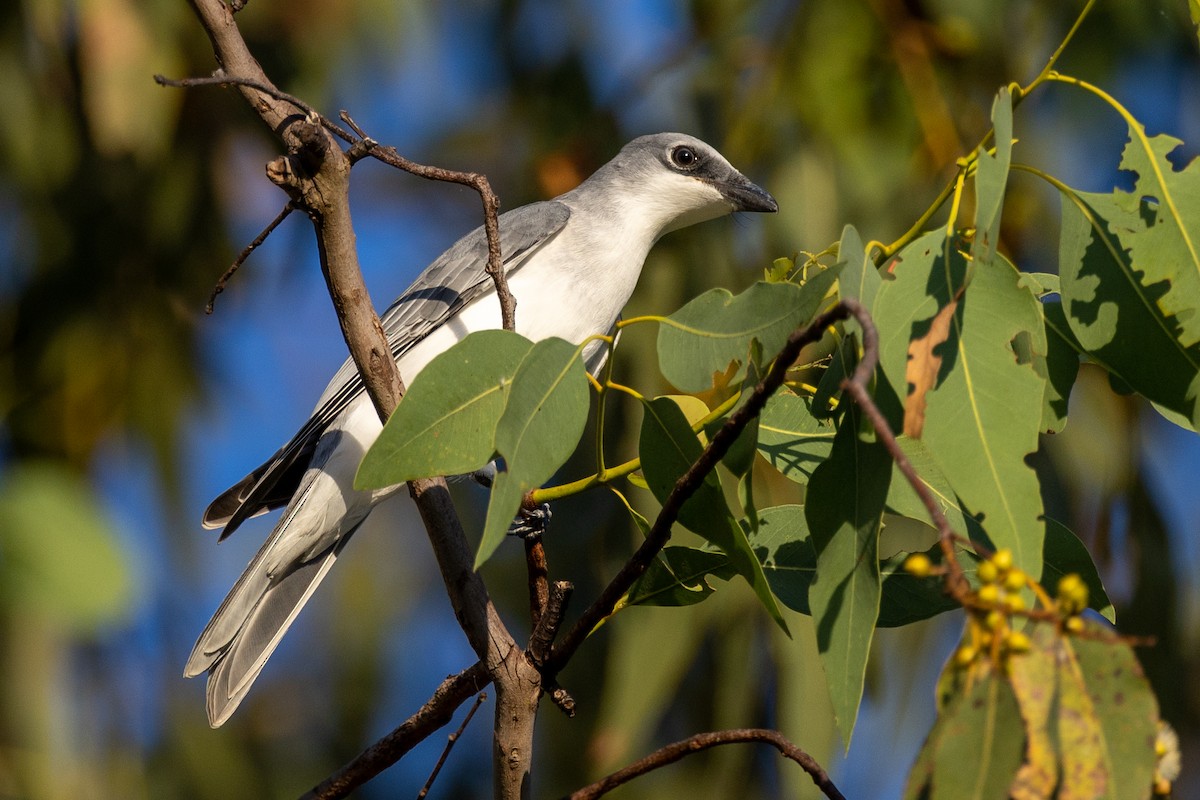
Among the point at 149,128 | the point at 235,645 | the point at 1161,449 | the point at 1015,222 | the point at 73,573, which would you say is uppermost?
the point at 149,128

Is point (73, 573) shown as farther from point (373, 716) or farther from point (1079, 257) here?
point (373, 716)

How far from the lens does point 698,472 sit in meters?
1.47

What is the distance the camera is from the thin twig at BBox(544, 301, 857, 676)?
4.26 feet

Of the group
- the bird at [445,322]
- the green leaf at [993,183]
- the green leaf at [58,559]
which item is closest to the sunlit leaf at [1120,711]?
the green leaf at [993,183]

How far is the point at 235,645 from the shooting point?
2.81m

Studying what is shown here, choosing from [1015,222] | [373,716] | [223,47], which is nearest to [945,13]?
[1015,222]

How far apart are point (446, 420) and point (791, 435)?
0.60 meters

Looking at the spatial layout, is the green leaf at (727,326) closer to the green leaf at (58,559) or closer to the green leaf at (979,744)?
the green leaf at (979,744)

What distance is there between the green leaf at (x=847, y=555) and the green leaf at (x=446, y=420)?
0.42 metres

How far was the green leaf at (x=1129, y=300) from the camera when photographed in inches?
65.4

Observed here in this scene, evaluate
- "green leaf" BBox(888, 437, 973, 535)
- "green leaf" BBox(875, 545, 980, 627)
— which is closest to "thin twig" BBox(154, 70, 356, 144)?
"green leaf" BBox(888, 437, 973, 535)

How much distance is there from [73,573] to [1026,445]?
3.48 ft

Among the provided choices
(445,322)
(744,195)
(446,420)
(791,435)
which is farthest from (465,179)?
(744,195)

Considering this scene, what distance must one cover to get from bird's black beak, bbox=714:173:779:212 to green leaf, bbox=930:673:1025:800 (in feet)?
8.15
